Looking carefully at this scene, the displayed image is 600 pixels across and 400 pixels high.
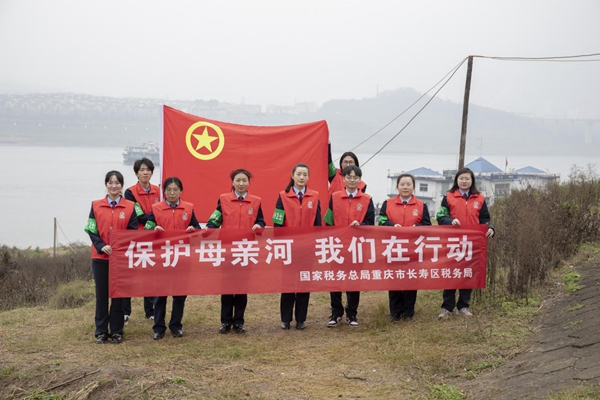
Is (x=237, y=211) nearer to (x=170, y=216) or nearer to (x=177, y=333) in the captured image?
(x=170, y=216)

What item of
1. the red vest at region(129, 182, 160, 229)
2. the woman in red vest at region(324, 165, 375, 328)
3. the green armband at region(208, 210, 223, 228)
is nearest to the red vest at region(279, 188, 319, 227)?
the woman in red vest at region(324, 165, 375, 328)

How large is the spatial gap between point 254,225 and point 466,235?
2.22 meters

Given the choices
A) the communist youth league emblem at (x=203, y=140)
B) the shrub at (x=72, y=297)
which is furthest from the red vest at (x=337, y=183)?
the shrub at (x=72, y=297)

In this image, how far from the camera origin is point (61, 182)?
66.4m

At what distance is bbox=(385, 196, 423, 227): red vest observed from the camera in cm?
637

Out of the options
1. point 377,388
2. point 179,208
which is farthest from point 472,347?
point 179,208

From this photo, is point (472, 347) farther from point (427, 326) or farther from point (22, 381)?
point (22, 381)

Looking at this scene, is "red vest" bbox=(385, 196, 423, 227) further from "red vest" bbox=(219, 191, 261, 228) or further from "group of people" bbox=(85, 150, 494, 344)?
"red vest" bbox=(219, 191, 261, 228)

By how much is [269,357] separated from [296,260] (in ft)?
3.62

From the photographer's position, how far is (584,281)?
6652 millimetres

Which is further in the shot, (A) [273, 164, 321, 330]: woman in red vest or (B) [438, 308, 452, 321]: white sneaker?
(B) [438, 308, 452, 321]: white sneaker

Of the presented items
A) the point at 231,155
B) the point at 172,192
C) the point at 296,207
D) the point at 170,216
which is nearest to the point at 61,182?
the point at 231,155

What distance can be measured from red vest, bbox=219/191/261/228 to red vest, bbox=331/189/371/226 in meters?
0.85

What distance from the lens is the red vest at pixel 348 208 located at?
6.29 m
